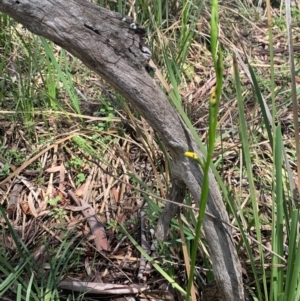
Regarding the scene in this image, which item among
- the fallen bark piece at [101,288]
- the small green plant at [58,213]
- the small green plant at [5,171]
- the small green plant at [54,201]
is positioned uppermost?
the small green plant at [5,171]

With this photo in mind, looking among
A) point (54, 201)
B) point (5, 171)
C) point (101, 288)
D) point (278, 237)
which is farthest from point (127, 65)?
point (5, 171)

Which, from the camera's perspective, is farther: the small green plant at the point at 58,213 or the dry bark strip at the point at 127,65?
the small green plant at the point at 58,213

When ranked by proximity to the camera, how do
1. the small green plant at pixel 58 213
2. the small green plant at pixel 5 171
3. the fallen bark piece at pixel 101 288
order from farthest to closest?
the small green plant at pixel 5 171 → the small green plant at pixel 58 213 → the fallen bark piece at pixel 101 288

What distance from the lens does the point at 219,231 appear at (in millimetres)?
1001

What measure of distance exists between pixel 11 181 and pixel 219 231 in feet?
2.96

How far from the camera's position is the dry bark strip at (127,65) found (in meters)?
0.87

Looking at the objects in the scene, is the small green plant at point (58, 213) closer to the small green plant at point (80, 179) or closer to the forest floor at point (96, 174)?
the forest floor at point (96, 174)

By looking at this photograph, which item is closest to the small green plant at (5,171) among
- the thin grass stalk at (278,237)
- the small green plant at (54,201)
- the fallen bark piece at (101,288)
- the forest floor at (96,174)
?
the forest floor at (96,174)

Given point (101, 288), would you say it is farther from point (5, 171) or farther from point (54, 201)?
point (5, 171)

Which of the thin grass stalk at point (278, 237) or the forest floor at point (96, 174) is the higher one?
the thin grass stalk at point (278, 237)

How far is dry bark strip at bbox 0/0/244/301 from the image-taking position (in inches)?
34.4

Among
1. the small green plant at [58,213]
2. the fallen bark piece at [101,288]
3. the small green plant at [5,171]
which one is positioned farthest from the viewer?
the small green plant at [5,171]

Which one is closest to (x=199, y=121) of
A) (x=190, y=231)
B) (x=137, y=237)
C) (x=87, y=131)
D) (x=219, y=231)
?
(x=87, y=131)

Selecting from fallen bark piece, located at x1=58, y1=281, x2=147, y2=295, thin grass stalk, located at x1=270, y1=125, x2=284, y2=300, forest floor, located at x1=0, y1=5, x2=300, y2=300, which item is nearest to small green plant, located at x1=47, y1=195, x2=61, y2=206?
forest floor, located at x1=0, y1=5, x2=300, y2=300
